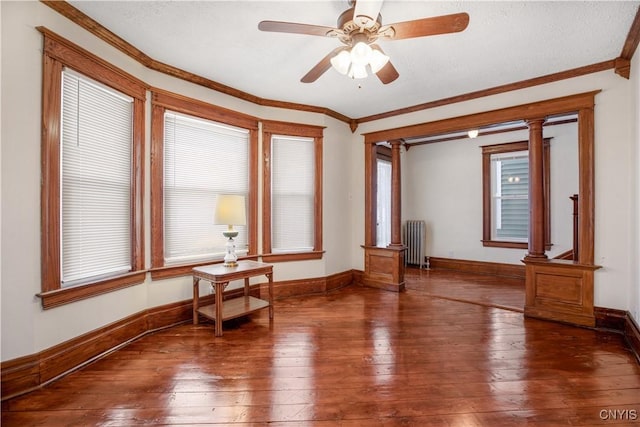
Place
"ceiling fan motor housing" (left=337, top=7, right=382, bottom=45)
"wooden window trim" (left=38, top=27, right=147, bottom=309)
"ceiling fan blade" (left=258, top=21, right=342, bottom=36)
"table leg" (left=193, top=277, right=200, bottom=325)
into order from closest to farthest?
"ceiling fan blade" (left=258, top=21, right=342, bottom=36) < "ceiling fan motor housing" (left=337, top=7, right=382, bottom=45) < "wooden window trim" (left=38, top=27, right=147, bottom=309) < "table leg" (left=193, top=277, right=200, bottom=325)

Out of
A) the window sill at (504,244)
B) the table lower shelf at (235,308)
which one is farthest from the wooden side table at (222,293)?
the window sill at (504,244)

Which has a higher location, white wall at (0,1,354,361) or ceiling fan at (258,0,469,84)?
ceiling fan at (258,0,469,84)

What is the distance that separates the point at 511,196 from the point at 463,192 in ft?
2.69

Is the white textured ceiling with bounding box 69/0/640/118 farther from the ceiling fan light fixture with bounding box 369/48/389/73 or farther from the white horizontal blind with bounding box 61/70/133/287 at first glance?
the white horizontal blind with bounding box 61/70/133/287

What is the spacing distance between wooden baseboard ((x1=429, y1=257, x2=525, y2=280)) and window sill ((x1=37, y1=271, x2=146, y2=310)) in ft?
17.9

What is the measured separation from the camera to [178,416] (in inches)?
68.6

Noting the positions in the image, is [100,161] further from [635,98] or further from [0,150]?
[635,98]

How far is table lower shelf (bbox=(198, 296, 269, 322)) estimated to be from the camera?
9.95 ft

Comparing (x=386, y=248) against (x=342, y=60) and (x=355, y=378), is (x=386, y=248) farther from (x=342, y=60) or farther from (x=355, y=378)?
(x=342, y=60)

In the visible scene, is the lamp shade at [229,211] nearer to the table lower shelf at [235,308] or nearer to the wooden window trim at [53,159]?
the table lower shelf at [235,308]

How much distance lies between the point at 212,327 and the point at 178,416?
1.41 metres

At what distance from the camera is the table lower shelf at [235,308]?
9.95 ft

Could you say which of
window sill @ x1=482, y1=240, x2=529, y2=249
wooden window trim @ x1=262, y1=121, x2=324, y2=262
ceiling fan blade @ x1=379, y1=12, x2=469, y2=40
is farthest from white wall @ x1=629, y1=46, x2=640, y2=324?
wooden window trim @ x1=262, y1=121, x2=324, y2=262

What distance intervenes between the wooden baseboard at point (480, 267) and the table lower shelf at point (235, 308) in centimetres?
431
